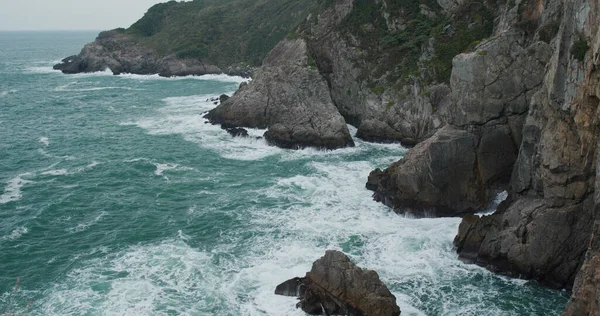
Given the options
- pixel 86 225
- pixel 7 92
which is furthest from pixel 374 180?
pixel 7 92

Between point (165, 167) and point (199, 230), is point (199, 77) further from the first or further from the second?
point (199, 230)

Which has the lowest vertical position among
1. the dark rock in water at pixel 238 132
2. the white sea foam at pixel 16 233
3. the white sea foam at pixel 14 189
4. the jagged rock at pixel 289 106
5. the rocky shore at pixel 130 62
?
the white sea foam at pixel 16 233

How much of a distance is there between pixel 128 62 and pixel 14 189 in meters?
90.6

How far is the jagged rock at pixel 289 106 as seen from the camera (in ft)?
190

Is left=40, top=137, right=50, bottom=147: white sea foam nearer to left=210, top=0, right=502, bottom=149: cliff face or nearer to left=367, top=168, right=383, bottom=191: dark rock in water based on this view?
left=210, top=0, right=502, bottom=149: cliff face

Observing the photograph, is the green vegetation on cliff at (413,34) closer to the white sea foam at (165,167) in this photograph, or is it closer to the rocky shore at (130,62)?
the white sea foam at (165,167)

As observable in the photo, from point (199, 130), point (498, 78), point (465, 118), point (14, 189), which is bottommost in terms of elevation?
point (14, 189)

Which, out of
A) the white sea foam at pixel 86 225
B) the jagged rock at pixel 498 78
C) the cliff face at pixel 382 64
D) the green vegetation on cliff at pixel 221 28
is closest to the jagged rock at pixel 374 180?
the jagged rock at pixel 498 78

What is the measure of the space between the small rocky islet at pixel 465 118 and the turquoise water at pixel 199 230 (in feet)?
6.45

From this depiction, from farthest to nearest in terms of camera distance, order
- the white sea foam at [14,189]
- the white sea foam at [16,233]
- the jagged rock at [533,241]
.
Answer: the white sea foam at [14,189]
the white sea foam at [16,233]
the jagged rock at [533,241]

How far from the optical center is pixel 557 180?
29.7 meters

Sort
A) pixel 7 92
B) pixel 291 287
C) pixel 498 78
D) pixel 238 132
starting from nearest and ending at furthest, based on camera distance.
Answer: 1. pixel 291 287
2. pixel 498 78
3. pixel 238 132
4. pixel 7 92

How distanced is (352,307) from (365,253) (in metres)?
7.27

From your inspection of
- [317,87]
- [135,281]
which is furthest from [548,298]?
[317,87]
